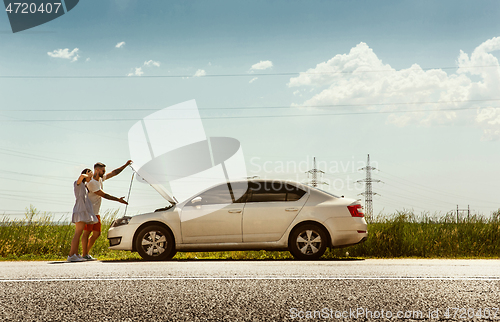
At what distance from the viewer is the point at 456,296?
5188 millimetres

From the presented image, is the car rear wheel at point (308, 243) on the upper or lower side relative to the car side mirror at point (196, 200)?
lower

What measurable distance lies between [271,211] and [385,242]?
13.7 feet

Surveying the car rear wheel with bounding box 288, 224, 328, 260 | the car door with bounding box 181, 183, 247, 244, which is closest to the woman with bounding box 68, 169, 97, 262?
the car door with bounding box 181, 183, 247, 244

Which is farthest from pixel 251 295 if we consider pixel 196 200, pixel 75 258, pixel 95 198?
pixel 95 198

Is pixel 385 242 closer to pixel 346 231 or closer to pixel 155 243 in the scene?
pixel 346 231

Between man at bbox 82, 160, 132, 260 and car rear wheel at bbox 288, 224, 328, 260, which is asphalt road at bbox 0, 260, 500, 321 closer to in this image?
car rear wheel at bbox 288, 224, 328, 260

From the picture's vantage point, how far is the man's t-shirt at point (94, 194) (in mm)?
10734

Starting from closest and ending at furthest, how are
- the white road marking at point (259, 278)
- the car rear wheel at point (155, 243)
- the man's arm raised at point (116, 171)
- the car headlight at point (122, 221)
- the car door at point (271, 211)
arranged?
the white road marking at point (259, 278) < the car door at point (271, 211) < the car rear wheel at point (155, 243) < the car headlight at point (122, 221) < the man's arm raised at point (116, 171)

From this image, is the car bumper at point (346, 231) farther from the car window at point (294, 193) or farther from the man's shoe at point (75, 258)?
the man's shoe at point (75, 258)

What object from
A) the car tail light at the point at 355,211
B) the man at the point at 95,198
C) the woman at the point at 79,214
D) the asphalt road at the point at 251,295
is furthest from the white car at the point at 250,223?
the asphalt road at the point at 251,295

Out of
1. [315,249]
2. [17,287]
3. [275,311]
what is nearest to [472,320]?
[275,311]

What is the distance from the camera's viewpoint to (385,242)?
1312 cm

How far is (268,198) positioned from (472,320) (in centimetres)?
674

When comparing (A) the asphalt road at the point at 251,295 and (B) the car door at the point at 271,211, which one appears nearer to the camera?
(A) the asphalt road at the point at 251,295
